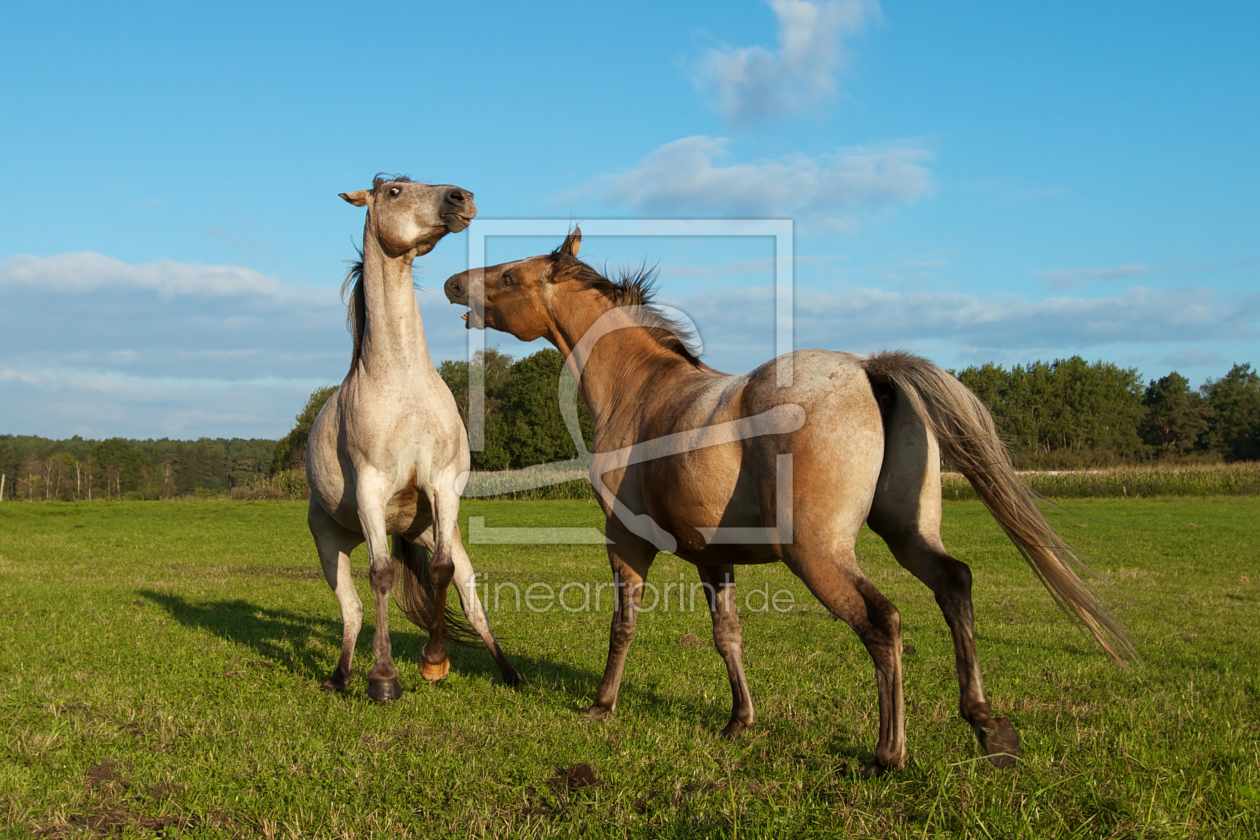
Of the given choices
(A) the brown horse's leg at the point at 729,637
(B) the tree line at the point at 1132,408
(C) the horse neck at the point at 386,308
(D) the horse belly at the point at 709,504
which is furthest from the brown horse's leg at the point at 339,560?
(B) the tree line at the point at 1132,408

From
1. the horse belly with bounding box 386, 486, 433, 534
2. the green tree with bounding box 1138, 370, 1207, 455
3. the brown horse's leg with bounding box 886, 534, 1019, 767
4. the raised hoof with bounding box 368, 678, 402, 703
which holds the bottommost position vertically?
the raised hoof with bounding box 368, 678, 402, 703

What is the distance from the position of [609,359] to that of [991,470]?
2.62 m

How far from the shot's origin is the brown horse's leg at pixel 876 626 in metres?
3.40

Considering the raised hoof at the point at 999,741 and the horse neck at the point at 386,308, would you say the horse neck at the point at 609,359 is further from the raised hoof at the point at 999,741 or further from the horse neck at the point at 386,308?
the raised hoof at the point at 999,741

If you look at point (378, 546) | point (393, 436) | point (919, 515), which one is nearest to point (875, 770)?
point (919, 515)

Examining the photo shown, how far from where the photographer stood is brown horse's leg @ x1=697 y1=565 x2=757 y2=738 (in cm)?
475

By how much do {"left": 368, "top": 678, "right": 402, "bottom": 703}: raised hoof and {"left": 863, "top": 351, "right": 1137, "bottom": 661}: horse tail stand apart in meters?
3.62

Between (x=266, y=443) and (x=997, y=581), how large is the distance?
13522cm

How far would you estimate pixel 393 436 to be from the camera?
18.3 ft

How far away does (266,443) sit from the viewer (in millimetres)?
131500

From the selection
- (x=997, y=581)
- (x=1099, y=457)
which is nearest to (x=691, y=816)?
(x=997, y=581)

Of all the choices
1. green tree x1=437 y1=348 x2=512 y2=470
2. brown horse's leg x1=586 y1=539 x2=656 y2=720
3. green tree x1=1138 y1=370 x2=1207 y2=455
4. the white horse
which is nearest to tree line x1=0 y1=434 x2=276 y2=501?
green tree x1=437 y1=348 x2=512 y2=470

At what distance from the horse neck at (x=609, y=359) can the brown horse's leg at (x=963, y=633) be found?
1.92 meters

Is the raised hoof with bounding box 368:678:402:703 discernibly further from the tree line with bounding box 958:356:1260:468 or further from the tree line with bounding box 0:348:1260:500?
the tree line with bounding box 958:356:1260:468
